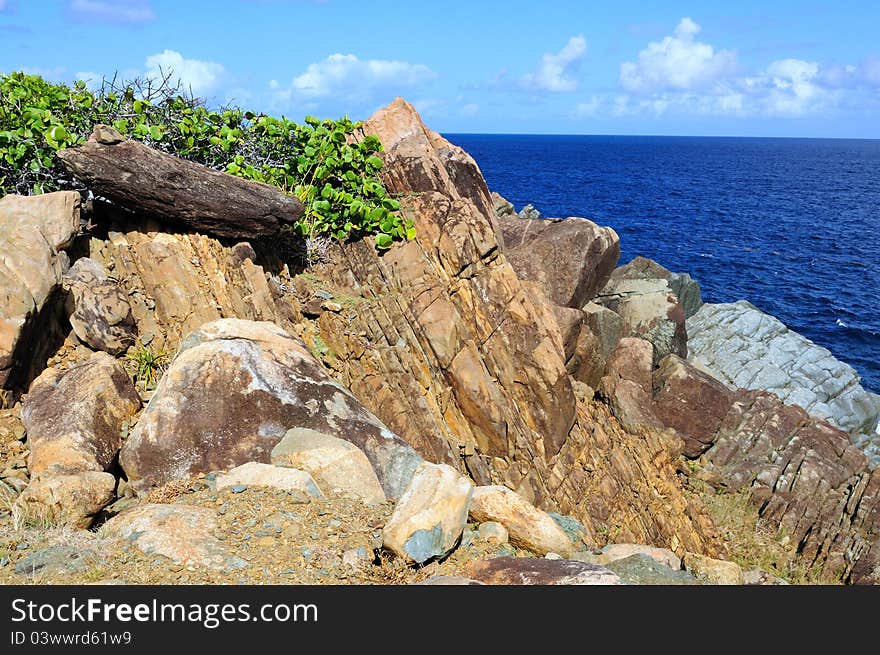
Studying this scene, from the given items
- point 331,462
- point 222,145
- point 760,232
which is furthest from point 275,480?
point 760,232

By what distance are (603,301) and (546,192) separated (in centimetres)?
8779

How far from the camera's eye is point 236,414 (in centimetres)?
1002

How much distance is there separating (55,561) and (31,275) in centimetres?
551

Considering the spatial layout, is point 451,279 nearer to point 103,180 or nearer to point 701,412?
point 103,180

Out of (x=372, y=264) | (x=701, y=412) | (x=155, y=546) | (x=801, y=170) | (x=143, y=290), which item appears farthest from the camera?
(x=801, y=170)

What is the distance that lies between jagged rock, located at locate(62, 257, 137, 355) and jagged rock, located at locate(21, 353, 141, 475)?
53 cm

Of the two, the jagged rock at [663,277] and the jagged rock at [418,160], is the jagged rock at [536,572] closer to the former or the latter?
the jagged rock at [418,160]

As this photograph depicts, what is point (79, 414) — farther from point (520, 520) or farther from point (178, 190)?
point (520, 520)

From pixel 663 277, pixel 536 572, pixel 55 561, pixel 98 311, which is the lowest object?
pixel 536 572

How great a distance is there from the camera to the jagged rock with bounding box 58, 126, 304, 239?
11.8 meters

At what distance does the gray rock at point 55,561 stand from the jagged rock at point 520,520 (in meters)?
4.70

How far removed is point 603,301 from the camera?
25734 millimetres

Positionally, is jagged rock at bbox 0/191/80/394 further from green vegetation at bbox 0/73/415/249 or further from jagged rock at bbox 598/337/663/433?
jagged rock at bbox 598/337/663/433
